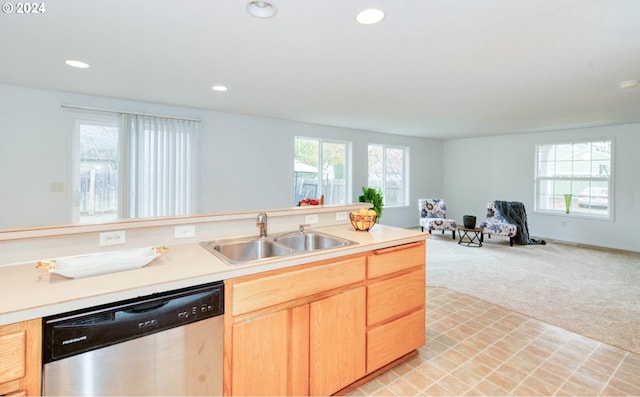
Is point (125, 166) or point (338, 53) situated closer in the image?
point (338, 53)

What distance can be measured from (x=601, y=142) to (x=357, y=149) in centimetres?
476

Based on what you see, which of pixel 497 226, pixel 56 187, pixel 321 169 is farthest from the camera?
pixel 321 169

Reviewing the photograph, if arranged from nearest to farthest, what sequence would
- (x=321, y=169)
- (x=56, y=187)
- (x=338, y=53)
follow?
(x=338, y=53) < (x=56, y=187) < (x=321, y=169)

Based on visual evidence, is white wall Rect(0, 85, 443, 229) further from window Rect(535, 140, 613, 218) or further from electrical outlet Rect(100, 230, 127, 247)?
electrical outlet Rect(100, 230, 127, 247)

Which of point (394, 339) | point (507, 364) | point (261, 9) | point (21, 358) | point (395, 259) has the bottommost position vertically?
point (507, 364)

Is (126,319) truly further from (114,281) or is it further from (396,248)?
(396,248)

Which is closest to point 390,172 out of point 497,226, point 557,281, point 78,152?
point 497,226

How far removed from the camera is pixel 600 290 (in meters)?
3.61

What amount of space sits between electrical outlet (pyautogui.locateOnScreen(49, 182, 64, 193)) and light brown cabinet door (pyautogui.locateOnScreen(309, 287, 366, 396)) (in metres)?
3.98

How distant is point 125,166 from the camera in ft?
13.4

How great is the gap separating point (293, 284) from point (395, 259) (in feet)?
2.56

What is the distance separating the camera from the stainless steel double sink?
1.91 metres

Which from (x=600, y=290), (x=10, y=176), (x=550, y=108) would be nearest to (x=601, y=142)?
(x=550, y=108)

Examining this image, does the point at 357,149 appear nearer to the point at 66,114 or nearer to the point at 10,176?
the point at 66,114
